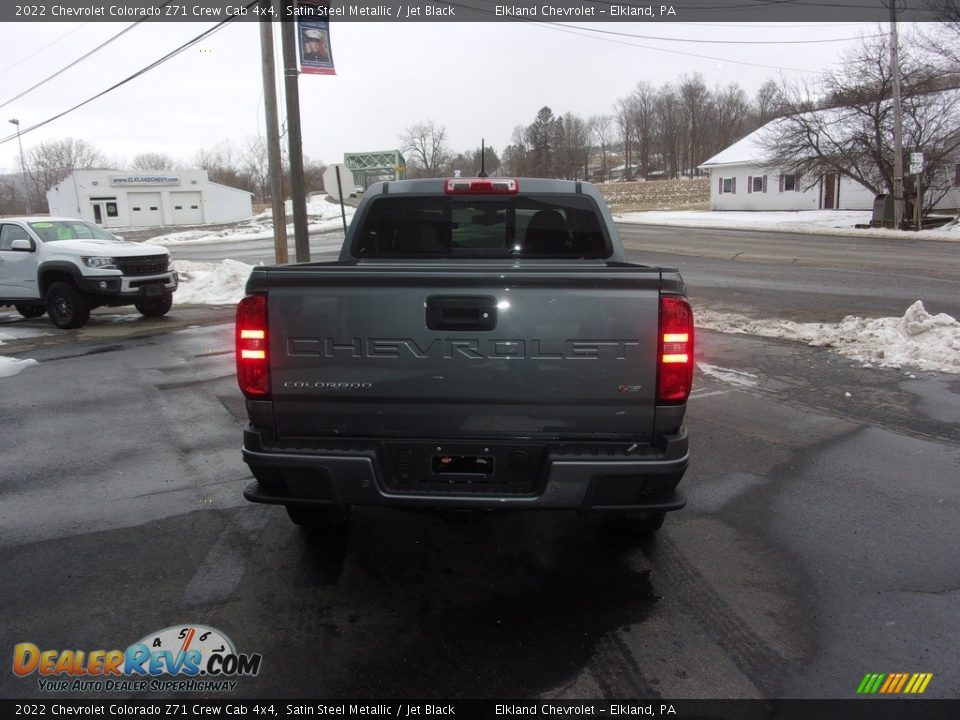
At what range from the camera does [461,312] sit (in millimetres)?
3100

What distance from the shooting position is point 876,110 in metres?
30.3

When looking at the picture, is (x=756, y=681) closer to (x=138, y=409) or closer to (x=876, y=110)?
(x=138, y=409)

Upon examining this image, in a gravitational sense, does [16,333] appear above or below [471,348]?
below

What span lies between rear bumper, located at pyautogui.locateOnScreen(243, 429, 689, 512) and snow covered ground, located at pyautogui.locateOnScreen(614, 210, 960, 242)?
89.0 ft

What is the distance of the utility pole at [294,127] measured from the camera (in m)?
12.7

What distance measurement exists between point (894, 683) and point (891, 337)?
23.3ft

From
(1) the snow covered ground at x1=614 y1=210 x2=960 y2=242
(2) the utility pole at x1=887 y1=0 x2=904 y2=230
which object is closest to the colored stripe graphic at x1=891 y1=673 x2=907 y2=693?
(1) the snow covered ground at x1=614 y1=210 x2=960 y2=242

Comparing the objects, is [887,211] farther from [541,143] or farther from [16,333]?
[541,143]

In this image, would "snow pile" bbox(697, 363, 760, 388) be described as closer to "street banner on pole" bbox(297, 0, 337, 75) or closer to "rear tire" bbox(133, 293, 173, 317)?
"street banner on pole" bbox(297, 0, 337, 75)

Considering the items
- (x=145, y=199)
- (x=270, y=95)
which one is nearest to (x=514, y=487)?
(x=270, y=95)

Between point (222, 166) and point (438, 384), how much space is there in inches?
4582

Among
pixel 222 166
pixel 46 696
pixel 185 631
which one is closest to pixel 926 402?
pixel 185 631

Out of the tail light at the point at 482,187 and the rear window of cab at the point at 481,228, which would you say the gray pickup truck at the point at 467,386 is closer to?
the tail light at the point at 482,187

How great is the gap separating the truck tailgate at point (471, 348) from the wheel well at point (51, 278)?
10.7 meters
